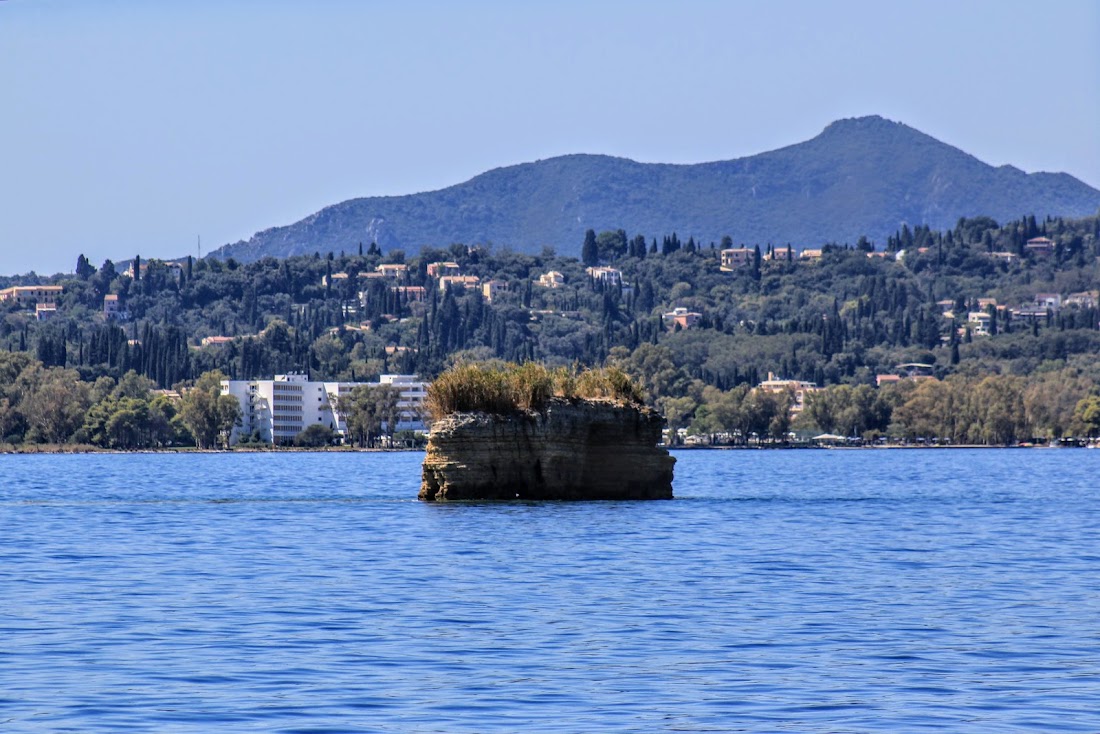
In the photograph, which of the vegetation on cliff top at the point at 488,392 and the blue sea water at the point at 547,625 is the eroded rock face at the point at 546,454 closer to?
the vegetation on cliff top at the point at 488,392

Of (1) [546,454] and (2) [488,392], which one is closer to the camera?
(2) [488,392]

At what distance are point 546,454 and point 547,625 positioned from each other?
26426 mm

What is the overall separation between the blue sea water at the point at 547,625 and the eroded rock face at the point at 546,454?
102 inches

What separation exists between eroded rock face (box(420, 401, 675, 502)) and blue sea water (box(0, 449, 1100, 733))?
2.58 meters

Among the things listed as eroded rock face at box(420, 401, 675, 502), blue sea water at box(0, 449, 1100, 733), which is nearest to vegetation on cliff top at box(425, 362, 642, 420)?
eroded rock face at box(420, 401, 675, 502)

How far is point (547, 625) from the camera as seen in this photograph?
2491cm

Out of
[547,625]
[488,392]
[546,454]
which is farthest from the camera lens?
[546,454]

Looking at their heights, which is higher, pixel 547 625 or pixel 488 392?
pixel 488 392

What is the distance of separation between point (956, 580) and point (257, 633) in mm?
12570

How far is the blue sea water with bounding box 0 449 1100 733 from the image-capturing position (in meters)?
18.7

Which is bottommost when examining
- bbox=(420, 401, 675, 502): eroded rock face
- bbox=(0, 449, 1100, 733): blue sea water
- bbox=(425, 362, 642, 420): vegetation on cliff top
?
bbox=(0, 449, 1100, 733): blue sea water

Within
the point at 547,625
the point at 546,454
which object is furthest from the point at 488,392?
the point at 547,625

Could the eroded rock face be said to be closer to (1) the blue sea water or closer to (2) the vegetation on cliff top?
(2) the vegetation on cliff top

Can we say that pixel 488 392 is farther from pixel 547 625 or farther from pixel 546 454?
pixel 547 625
